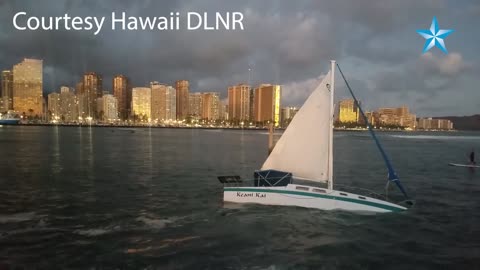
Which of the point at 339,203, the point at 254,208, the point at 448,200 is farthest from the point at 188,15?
the point at 448,200

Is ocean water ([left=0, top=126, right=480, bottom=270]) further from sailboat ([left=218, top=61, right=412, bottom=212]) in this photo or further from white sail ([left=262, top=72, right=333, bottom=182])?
white sail ([left=262, top=72, right=333, bottom=182])

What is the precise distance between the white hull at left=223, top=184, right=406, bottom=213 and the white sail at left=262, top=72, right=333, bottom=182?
1.08 meters

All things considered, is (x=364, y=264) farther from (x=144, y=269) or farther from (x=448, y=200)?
(x=448, y=200)

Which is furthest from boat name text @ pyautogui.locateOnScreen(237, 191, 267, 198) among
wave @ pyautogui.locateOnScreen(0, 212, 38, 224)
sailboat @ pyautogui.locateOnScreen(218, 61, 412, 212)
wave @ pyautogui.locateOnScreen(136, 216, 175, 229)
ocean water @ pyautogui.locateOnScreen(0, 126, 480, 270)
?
wave @ pyautogui.locateOnScreen(0, 212, 38, 224)

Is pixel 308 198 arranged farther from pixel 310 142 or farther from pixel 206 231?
pixel 206 231

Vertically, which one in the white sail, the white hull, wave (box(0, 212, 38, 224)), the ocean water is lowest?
the ocean water

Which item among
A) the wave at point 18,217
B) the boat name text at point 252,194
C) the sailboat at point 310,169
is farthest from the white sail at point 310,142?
the wave at point 18,217

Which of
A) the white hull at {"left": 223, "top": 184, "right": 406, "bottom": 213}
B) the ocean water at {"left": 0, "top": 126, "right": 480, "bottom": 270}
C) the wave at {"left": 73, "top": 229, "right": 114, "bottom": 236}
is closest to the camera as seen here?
the ocean water at {"left": 0, "top": 126, "right": 480, "bottom": 270}

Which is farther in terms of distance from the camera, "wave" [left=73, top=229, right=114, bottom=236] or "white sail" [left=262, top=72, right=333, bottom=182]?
"white sail" [left=262, top=72, right=333, bottom=182]

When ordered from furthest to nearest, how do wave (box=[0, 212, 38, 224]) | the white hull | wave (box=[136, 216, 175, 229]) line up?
the white hull
wave (box=[0, 212, 38, 224])
wave (box=[136, 216, 175, 229])

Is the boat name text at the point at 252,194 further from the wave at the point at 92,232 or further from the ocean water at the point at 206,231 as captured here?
the wave at the point at 92,232

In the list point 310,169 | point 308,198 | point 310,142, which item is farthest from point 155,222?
point 310,142

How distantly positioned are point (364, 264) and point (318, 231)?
3.67 metres

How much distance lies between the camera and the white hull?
18.9 meters
